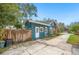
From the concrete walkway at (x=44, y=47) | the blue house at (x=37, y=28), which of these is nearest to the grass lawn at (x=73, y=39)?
the concrete walkway at (x=44, y=47)

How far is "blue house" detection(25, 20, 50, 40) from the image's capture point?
321 centimetres

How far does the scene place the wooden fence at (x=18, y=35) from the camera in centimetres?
317

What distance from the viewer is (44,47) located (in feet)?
10.4

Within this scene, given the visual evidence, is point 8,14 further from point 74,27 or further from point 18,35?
point 74,27

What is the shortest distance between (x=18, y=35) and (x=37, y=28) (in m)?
0.35

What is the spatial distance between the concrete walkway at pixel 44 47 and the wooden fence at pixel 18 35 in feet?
0.32

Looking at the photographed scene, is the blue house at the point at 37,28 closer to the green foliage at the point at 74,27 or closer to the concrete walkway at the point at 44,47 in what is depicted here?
the concrete walkway at the point at 44,47

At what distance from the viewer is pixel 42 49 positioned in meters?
3.18

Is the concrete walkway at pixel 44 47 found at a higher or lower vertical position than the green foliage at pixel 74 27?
lower

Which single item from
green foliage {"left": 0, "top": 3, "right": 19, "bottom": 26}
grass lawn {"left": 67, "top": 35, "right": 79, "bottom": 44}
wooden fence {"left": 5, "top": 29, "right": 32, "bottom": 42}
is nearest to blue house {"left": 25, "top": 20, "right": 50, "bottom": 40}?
wooden fence {"left": 5, "top": 29, "right": 32, "bottom": 42}

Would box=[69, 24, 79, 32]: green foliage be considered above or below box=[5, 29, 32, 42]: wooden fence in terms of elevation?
above

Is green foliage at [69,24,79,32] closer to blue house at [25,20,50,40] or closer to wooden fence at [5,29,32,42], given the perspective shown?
blue house at [25,20,50,40]

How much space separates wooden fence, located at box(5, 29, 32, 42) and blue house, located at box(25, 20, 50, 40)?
0.08m

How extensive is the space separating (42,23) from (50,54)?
563 mm
